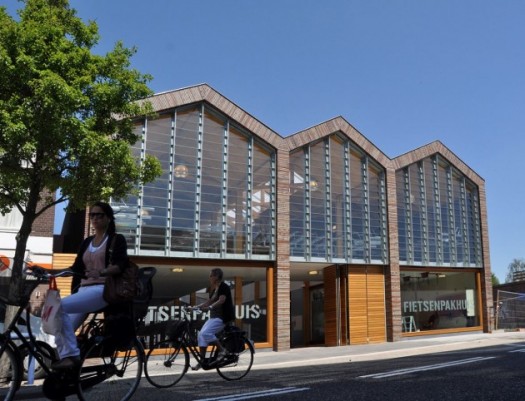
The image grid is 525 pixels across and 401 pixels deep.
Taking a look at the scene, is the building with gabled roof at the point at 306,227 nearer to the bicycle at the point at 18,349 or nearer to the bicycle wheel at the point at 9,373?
the bicycle at the point at 18,349

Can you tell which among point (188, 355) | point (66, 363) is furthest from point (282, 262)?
point (66, 363)

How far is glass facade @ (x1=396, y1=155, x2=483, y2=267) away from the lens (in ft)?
75.3

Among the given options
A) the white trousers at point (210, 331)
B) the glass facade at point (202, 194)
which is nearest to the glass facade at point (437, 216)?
the glass facade at point (202, 194)

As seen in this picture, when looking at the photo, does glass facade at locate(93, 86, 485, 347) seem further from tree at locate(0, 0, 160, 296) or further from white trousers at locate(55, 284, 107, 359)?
white trousers at locate(55, 284, 107, 359)

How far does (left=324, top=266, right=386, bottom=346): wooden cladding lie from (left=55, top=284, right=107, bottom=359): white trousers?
16.8 meters

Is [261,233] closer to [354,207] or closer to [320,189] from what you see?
[320,189]

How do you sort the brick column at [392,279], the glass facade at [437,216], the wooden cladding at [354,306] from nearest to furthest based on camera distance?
the wooden cladding at [354,306]
the brick column at [392,279]
the glass facade at [437,216]

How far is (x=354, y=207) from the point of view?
835 inches

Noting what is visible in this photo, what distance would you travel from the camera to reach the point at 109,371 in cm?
460

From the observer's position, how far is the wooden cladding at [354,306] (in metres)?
20.2

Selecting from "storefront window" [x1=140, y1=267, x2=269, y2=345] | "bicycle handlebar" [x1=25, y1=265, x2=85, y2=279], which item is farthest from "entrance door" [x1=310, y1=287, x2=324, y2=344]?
"bicycle handlebar" [x1=25, y1=265, x2=85, y2=279]

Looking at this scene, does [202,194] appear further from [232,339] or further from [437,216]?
[437,216]

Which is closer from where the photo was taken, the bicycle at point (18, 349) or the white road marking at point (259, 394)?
the bicycle at point (18, 349)

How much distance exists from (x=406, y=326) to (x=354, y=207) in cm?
569
